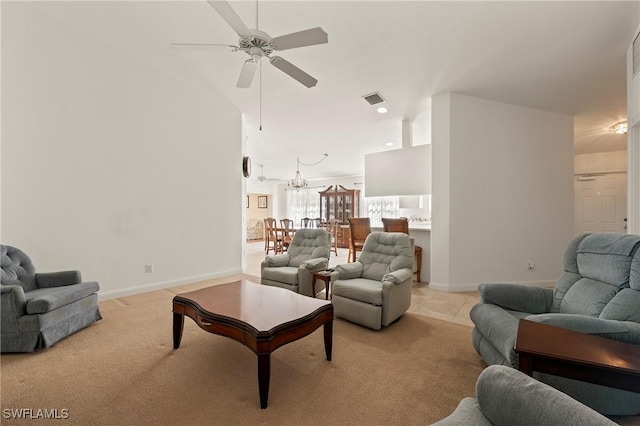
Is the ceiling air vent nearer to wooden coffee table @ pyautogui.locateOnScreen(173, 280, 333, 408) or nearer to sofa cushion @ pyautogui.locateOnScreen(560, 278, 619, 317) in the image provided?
wooden coffee table @ pyautogui.locateOnScreen(173, 280, 333, 408)

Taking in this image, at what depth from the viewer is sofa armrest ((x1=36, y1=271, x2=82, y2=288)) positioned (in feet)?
9.02

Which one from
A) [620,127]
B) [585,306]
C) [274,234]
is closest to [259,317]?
[585,306]

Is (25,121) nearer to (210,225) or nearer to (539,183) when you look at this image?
(210,225)

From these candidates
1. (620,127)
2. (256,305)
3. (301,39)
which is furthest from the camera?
(620,127)

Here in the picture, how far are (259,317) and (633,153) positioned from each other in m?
3.82

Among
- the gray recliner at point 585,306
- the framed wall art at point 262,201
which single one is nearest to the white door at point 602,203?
the gray recliner at point 585,306

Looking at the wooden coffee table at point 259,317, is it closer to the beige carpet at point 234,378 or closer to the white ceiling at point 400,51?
the beige carpet at point 234,378

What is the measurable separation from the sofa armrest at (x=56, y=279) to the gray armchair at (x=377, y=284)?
255cm

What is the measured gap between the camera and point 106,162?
140 inches

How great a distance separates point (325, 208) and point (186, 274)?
636 cm

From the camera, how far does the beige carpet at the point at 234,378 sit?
159 centimetres

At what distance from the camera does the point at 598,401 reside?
1509mm

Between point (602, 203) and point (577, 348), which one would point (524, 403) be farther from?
point (602, 203)

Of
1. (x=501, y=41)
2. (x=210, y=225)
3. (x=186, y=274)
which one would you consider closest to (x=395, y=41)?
(x=501, y=41)
